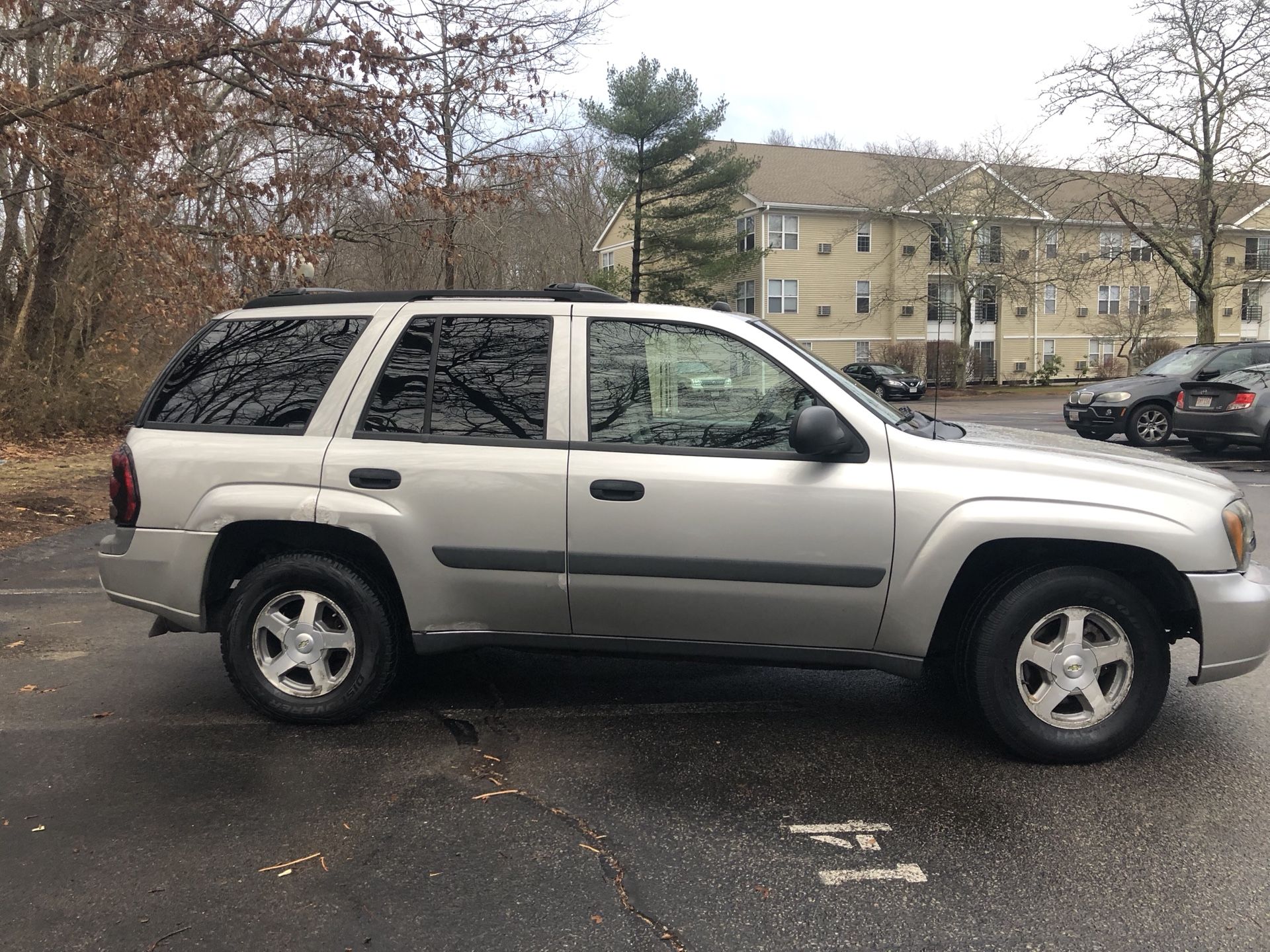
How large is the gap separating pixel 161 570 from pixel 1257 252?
171ft

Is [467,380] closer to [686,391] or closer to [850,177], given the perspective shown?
[686,391]

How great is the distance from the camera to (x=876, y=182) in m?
42.0

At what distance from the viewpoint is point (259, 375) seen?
13.2 feet

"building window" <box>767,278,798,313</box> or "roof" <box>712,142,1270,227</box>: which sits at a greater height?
"roof" <box>712,142,1270,227</box>

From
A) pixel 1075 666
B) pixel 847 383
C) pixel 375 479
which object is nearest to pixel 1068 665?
pixel 1075 666

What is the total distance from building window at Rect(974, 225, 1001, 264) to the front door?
39.4 metres

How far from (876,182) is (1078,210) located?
16.0 meters

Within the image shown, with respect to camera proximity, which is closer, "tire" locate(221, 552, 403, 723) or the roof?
"tire" locate(221, 552, 403, 723)

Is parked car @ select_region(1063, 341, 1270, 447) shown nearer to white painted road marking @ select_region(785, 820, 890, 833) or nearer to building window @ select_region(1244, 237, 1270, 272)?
white painted road marking @ select_region(785, 820, 890, 833)

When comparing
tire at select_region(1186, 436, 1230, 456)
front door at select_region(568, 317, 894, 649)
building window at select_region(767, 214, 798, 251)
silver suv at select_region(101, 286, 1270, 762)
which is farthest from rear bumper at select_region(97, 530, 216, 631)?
building window at select_region(767, 214, 798, 251)

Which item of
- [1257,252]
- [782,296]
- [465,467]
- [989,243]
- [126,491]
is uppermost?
[1257,252]

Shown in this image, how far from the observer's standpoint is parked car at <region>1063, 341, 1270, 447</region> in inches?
556

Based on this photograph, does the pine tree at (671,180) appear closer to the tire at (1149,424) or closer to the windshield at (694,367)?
the tire at (1149,424)

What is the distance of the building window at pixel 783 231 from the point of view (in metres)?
40.6
